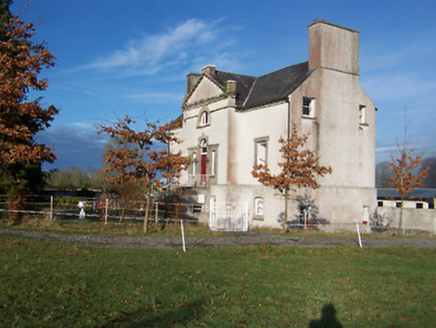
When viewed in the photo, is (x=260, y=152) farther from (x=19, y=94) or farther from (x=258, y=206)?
(x=19, y=94)

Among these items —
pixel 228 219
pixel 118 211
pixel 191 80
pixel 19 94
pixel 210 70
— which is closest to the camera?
pixel 19 94

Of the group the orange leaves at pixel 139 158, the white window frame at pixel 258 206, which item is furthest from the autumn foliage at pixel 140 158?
the white window frame at pixel 258 206

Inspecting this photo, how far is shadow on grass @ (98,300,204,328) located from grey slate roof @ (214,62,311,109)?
22.7 metres

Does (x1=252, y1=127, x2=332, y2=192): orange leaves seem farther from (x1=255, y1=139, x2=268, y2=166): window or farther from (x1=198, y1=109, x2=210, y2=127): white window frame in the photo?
(x1=198, y1=109, x2=210, y2=127): white window frame

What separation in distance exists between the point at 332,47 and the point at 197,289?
2496cm

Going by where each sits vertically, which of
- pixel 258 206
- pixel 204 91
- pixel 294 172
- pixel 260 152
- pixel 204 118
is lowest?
pixel 258 206

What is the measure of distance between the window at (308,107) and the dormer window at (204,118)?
7.79m

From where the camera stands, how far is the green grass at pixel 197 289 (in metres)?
7.78

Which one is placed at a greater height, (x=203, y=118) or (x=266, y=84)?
(x=266, y=84)

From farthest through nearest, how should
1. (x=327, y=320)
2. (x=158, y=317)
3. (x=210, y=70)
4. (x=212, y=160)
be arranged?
(x=210, y=70) → (x=212, y=160) → (x=327, y=320) → (x=158, y=317)

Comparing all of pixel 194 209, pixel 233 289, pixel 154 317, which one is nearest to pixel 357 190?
pixel 194 209

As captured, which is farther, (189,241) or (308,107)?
(308,107)

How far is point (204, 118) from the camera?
35.3m

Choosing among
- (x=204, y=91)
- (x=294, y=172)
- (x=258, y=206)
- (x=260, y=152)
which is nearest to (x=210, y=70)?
(x=204, y=91)
